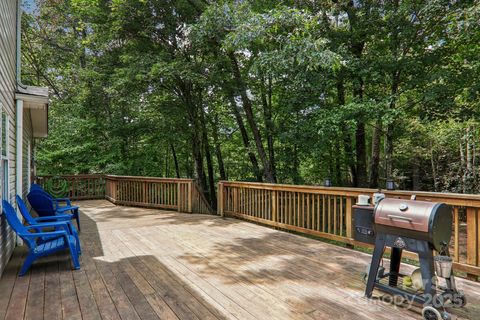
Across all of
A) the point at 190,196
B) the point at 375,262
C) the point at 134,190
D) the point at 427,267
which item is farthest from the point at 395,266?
the point at 134,190

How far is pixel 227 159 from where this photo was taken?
1428cm

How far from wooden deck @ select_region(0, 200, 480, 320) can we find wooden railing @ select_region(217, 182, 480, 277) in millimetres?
255

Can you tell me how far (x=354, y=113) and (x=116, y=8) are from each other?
23.6ft

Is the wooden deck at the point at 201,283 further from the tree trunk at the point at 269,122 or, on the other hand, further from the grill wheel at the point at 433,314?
the tree trunk at the point at 269,122

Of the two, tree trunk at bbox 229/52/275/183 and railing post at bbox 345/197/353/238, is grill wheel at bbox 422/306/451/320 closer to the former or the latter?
railing post at bbox 345/197/353/238

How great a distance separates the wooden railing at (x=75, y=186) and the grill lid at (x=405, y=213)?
10.4 metres

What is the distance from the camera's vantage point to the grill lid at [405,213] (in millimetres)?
2156

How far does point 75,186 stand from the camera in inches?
A: 408

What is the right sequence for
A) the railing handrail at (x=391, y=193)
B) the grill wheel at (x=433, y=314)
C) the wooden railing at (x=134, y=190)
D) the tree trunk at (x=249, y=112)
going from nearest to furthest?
the grill wheel at (x=433, y=314) → the railing handrail at (x=391, y=193) → the wooden railing at (x=134, y=190) → the tree trunk at (x=249, y=112)

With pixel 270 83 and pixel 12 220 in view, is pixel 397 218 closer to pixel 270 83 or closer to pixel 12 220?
pixel 12 220

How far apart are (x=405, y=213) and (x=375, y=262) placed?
550 mm

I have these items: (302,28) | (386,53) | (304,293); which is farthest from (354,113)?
(304,293)

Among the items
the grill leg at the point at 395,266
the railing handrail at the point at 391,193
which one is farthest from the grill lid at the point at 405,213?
the railing handrail at the point at 391,193

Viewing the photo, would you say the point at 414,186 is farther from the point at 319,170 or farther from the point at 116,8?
the point at 116,8
